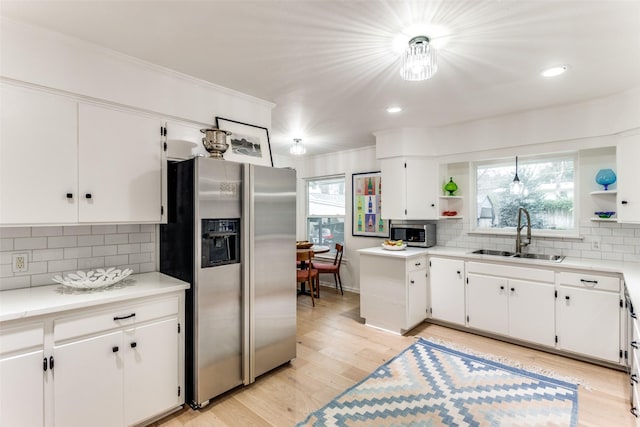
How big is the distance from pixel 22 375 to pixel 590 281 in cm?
426

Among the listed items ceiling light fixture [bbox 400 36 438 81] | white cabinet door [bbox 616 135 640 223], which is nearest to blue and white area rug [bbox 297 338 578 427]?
white cabinet door [bbox 616 135 640 223]

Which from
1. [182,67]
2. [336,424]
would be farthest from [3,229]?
[336,424]

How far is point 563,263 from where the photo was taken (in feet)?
9.98

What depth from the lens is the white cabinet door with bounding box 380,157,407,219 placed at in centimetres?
409

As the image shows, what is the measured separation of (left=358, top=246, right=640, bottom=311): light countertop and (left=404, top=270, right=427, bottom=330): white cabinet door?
0.27 m

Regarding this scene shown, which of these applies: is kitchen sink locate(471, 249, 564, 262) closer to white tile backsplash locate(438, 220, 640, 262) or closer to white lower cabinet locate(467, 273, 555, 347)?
white tile backsplash locate(438, 220, 640, 262)

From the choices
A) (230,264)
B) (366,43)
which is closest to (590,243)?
(366,43)

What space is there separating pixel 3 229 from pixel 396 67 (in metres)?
2.96

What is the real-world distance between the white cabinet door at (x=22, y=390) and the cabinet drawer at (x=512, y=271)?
12.4ft

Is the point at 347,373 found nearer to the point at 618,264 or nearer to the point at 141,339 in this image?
the point at 141,339

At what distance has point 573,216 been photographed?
3.45 metres

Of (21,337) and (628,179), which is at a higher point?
(628,179)

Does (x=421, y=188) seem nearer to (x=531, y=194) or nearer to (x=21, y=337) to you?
(x=531, y=194)

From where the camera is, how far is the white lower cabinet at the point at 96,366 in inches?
64.6
